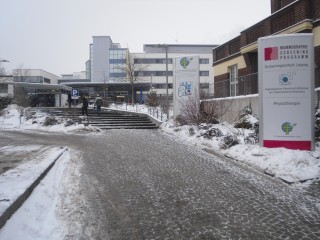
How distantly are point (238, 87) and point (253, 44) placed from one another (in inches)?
184

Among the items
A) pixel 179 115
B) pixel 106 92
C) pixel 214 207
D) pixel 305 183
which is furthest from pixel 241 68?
pixel 106 92

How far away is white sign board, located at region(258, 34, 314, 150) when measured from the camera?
9.65 meters

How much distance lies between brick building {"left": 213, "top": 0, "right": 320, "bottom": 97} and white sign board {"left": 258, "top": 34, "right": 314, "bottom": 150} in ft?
15.1

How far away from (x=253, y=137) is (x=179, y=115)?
7904 millimetres

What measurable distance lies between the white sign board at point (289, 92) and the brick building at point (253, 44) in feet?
15.1

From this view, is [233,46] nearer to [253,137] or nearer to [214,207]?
[253,137]

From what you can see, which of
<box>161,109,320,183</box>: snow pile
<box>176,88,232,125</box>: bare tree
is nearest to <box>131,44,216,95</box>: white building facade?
<box>176,88,232,125</box>: bare tree

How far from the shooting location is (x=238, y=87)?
18.4 metres

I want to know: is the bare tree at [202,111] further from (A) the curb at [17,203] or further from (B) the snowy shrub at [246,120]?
(A) the curb at [17,203]

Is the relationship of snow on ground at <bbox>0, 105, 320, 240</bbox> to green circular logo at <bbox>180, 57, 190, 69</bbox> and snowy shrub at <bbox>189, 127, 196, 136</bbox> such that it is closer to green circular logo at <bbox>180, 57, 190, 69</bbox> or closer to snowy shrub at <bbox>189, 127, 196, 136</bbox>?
snowy shrub at <bbox>189, 127, 196, 136</bbox>

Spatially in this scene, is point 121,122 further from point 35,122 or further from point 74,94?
point 35,122

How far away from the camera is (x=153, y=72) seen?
286 feet

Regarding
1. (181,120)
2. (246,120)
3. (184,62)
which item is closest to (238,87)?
(181,120)

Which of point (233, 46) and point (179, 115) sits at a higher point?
point (233, 46)
